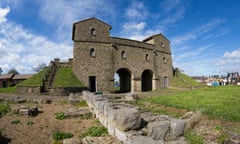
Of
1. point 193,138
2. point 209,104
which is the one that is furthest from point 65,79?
point 193,138

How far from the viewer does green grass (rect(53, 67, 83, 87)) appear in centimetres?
1824

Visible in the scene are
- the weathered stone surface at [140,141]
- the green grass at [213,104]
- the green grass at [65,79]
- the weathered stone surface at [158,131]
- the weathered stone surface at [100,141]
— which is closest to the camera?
the weathered stone surface at [140,141]

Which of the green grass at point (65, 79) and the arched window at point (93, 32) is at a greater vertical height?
the arched window at point (93, 32)

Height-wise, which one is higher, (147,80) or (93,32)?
(93,32)

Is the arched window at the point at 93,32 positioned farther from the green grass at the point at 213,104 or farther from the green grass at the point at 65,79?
the green grass at the point at 213,104

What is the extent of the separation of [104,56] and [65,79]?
272 inches

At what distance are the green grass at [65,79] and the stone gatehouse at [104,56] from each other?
871mm

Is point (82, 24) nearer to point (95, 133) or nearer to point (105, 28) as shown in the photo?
point (105, 28)

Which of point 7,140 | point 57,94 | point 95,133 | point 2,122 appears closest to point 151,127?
point 95,133

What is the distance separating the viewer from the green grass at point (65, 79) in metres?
18.2

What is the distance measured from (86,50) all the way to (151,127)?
62.0 feet

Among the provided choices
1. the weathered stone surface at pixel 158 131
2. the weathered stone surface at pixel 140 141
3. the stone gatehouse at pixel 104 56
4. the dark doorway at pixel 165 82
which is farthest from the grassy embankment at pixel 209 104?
the dark doorway at pixel 165 82

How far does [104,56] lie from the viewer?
2217cm

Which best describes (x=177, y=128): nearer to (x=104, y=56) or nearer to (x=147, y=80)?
(x=104, y=56)
